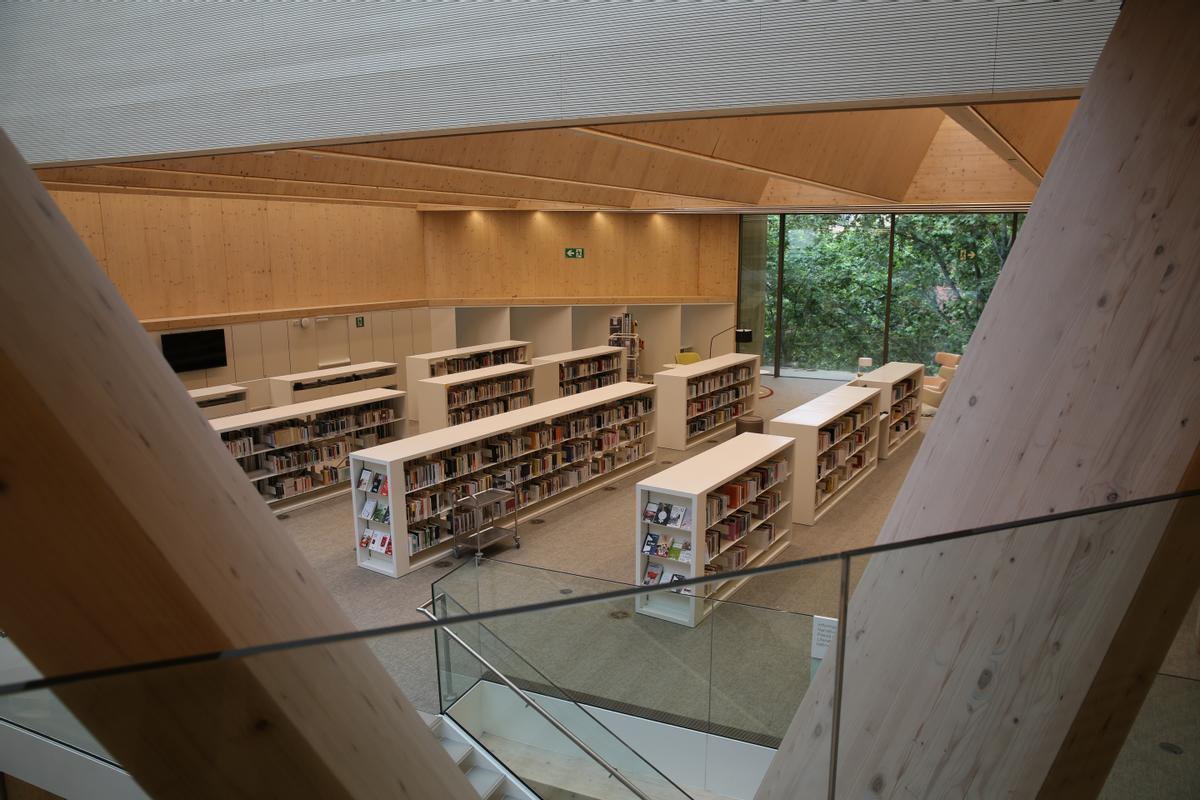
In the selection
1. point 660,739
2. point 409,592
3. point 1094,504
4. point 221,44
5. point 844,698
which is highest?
point 221,44

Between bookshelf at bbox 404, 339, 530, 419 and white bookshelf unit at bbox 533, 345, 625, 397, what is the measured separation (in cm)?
83

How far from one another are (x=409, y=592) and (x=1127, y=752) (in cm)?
696

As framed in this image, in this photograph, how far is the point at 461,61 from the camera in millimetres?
4914

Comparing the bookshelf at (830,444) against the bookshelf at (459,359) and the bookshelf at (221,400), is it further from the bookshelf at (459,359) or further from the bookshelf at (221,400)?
the bookshelf at (221,400)

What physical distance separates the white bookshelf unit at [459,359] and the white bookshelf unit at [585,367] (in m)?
0.83

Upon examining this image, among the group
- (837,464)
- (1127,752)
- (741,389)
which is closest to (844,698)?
(1127,752)

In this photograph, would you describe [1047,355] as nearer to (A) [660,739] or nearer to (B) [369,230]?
(A) [660,739]

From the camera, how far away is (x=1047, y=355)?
2.21 m

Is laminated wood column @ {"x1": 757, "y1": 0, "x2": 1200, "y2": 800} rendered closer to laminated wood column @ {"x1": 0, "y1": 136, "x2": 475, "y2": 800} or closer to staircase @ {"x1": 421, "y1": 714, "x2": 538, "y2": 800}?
staircase @ {"x1": 421, "y1": 714, "x2": 538, "y2": 800}

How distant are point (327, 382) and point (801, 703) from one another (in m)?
12.4

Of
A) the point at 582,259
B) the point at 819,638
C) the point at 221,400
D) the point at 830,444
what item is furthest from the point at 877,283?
the point at 819,638

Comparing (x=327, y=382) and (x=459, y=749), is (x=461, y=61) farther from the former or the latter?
(x=327, y=382)

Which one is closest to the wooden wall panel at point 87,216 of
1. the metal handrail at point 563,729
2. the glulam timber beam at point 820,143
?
the glulam timber beam at point 820,143

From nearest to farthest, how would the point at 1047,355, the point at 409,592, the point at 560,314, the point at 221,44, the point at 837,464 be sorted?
the point at 1047,355
the point at 221,44
the point at 409,592
the point at 837,464
the point at 560,314
